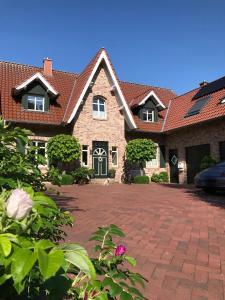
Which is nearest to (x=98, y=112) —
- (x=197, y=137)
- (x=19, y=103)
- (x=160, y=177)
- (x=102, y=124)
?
(x=102, y=124)

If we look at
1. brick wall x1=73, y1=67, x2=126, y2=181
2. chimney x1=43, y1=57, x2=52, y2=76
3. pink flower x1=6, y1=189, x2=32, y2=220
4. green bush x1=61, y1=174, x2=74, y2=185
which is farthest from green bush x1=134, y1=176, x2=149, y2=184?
pink flower x1=6, y1=189, x2=32, y2=220

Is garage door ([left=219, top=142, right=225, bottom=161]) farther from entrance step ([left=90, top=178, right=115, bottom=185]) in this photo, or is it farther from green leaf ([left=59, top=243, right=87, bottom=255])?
green leaf ([left=59, top=243, right=87, bottom=255])

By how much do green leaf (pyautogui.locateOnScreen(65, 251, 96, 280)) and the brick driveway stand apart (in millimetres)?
2507

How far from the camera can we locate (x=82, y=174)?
59.8 ft

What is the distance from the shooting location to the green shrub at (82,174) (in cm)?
1820

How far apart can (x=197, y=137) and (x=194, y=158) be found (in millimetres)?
1489

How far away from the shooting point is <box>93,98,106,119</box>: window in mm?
20266

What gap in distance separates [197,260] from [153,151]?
15806mm

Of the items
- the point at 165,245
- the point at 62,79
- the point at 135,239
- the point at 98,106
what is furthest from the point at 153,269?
the point at 62,79

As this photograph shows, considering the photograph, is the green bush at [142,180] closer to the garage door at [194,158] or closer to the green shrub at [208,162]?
the garage door at [194,158]

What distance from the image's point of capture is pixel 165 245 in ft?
16.8

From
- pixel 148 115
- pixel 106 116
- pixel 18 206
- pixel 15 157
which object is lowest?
pixel 18 206

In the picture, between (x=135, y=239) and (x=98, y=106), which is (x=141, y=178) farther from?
(x=135, y=239)

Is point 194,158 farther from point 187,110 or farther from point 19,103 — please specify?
point 19,103
